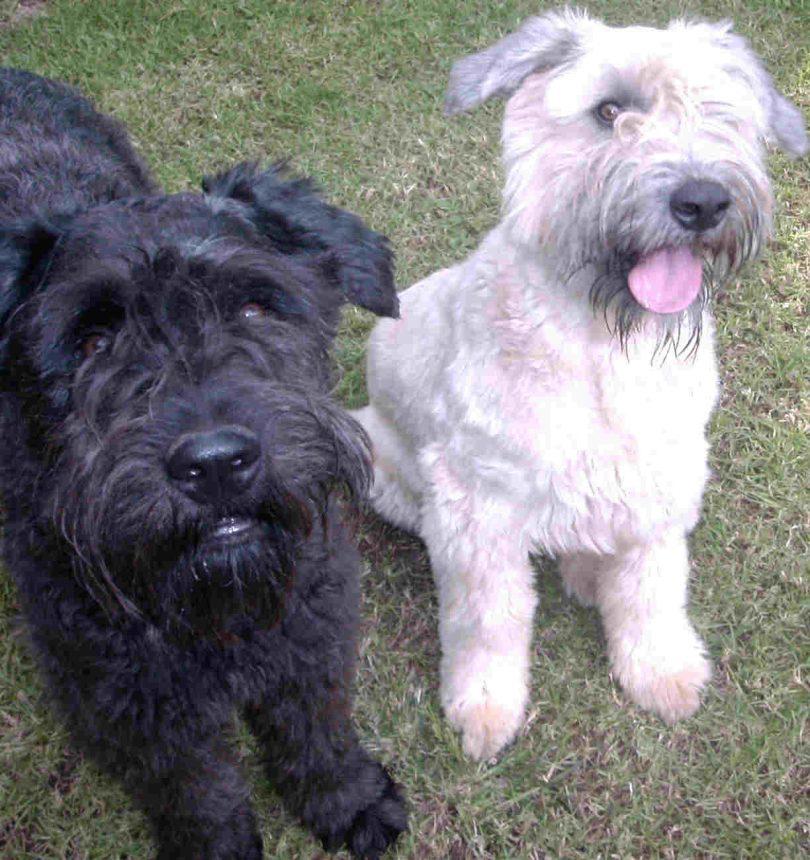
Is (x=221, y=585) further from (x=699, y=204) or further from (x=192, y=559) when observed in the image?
(x=699, y=204)

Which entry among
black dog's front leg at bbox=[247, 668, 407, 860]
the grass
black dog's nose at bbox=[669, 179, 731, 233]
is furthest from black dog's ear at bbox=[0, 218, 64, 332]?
Answer: the grass

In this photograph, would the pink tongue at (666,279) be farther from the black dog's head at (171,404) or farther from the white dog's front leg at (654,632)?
the white dog's front leg at (654,632)

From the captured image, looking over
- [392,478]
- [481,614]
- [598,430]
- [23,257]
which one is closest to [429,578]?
[392,478]

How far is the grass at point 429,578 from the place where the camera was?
2822 mm

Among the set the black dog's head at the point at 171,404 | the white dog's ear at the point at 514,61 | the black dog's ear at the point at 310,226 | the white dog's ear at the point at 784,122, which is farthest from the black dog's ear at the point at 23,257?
the white dog's ear at the point at 784,122

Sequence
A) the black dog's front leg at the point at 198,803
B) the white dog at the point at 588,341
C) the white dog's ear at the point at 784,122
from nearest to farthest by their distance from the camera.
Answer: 1. the white dog at the point at 588,341
2. the black dog's front leg at the point at 198,803
3. the white dog's ear at the point at 784,122

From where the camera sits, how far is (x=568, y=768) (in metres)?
2.93

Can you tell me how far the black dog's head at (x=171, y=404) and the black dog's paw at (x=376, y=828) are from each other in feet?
3.54

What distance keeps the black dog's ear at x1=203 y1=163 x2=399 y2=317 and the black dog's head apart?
0.30 feet

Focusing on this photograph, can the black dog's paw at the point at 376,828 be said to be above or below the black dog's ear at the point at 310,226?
below

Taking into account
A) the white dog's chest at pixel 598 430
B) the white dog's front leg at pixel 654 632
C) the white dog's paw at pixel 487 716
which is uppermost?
the white dog's chest at pixel 598 430

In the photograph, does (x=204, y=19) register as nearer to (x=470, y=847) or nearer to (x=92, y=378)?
(x=92, y=378)

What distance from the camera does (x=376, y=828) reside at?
2.74 m

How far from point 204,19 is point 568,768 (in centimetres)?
448
